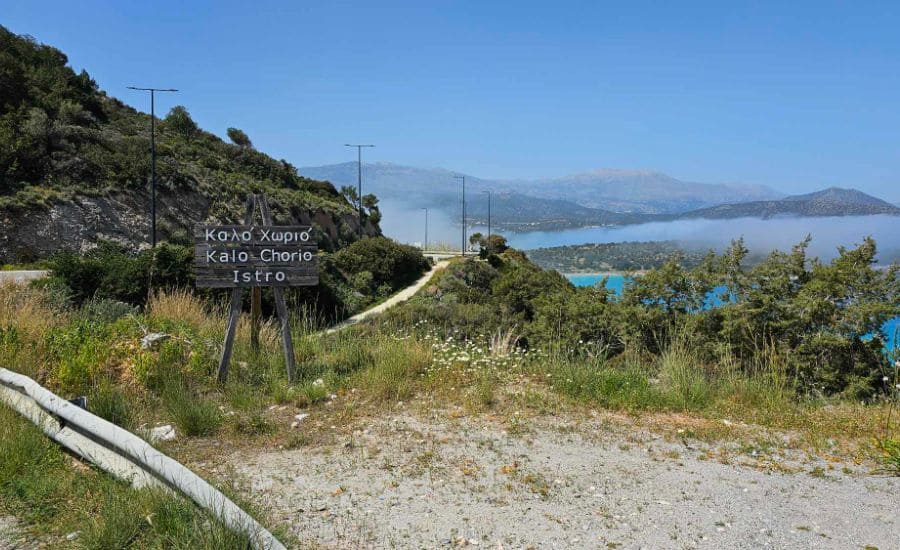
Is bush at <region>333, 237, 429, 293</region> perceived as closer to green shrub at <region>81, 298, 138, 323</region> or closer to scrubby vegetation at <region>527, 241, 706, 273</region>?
scrubby vegetation at <region>527, 241, 706, 273</region>

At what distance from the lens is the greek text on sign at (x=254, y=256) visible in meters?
7.17

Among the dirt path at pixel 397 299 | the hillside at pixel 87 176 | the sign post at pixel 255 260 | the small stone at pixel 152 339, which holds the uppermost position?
the hillside at pixel 87 176

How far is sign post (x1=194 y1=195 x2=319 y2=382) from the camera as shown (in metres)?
7.14

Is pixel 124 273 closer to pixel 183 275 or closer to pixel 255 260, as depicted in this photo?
pixel 183 275

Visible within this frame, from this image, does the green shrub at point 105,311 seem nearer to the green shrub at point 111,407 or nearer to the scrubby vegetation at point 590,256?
the green shrub at point 111,407

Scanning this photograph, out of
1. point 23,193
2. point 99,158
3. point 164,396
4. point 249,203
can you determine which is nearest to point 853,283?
point 249,203

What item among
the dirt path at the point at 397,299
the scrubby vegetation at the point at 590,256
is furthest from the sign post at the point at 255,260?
the scrubby vegetation at the point at 590,256

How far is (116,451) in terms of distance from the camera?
13.4 feet

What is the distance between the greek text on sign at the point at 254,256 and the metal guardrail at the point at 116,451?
238 centimetres

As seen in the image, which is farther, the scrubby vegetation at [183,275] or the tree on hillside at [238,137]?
the tree on hillside at [238,137]

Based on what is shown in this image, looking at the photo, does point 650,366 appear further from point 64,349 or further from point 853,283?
point 64,349

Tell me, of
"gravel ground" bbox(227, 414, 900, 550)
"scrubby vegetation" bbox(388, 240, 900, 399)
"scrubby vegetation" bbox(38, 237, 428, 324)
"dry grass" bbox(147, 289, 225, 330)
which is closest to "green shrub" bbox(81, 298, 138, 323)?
"scrubby vegetation" bbox(38, 237, 428, 324)

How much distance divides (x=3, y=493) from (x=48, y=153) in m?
33.1

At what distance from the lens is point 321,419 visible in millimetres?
5828
